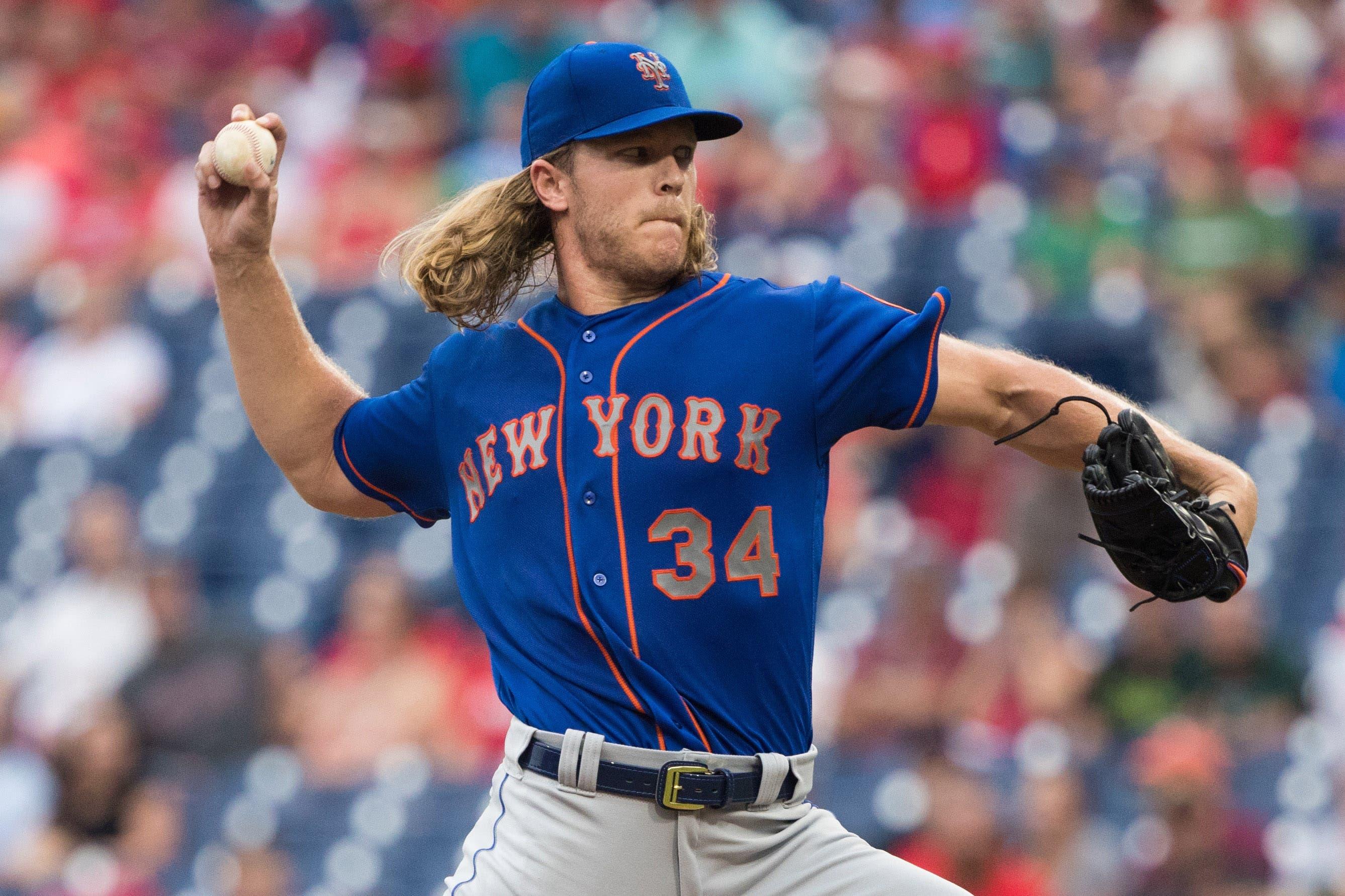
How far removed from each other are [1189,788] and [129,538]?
14.8 ft

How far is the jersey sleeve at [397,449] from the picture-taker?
3.08 meters

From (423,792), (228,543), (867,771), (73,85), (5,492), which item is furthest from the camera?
(73,85)

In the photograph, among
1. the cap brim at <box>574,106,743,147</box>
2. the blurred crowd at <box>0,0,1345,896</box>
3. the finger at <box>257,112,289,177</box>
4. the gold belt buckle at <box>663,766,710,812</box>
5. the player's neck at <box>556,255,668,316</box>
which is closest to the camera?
the gold belt buckle at <box>663,766,710,812</box>

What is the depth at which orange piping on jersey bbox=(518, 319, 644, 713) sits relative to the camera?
273 centimetres

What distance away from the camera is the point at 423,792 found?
5984 millimetres

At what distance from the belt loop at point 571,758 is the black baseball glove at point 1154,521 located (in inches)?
34.1

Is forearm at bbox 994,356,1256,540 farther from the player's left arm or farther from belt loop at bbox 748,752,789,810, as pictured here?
belt loop at bbox 748,752,789,810

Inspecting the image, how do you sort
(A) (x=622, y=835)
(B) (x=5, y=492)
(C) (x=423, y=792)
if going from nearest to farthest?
(A) (x=622, y=835)
(C) (x=423, y=792)
(B) (x=5, y=492)

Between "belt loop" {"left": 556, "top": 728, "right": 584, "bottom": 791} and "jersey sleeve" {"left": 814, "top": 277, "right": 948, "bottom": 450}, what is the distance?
0.63 metres

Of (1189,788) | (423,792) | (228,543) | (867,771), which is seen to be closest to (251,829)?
(423,792)

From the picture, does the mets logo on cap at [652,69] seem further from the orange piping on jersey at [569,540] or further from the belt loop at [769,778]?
the belt loop at [769,778]

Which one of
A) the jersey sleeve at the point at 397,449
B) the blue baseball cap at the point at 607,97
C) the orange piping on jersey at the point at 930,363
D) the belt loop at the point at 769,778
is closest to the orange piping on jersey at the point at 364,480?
the jersey sleeve at the point at 397,449

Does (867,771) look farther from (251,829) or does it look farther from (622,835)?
(622,835)

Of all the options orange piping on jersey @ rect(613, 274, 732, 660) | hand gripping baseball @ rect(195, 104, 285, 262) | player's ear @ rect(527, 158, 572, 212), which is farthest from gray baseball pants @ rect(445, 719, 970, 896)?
hand gripping baseball @ rect(195, 104, 285, 262)
